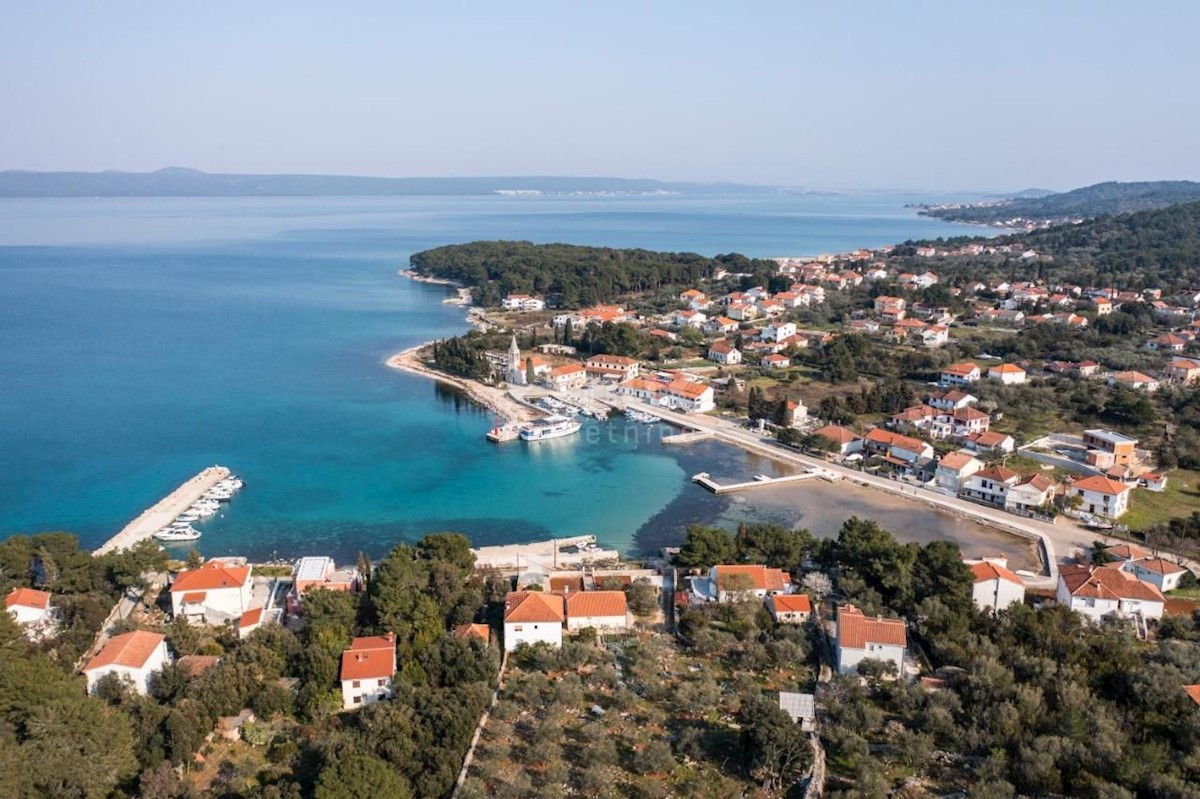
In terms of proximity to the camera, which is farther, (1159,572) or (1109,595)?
(1159,572)

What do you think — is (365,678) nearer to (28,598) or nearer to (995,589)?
(28,598)

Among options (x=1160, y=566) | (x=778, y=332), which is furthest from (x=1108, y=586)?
(x=778, y=332)

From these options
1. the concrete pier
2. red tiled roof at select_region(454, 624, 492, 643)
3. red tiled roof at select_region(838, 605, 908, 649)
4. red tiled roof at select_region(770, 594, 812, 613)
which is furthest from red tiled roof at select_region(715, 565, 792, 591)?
red tiled roof at select_region(454, 624, 492, 643)

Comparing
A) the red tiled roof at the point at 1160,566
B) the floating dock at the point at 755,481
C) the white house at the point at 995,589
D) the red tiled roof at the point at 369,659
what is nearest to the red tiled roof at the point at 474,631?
the red tiled roof at the point at 369,659

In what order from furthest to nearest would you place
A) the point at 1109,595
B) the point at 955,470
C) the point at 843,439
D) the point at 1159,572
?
the point at 843,439
the point at 955,470
the point at 1159,572
the point at 1109,595

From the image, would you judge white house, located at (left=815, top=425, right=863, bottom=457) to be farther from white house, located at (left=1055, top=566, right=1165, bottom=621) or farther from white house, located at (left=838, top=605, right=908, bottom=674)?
white house, located at (left=838, top=605, right=908, bottom=674)

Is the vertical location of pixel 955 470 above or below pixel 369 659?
above
